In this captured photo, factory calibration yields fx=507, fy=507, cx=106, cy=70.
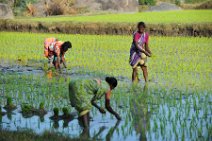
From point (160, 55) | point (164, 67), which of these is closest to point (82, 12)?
point (160, 55)

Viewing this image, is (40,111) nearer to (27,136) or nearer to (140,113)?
(140,113)

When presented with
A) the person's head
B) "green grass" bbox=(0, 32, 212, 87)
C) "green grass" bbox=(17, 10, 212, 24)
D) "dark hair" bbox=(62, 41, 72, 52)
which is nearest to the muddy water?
"dark hair" bbox=(62, 41, 72, 52)

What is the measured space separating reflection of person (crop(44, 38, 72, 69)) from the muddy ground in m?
8.59

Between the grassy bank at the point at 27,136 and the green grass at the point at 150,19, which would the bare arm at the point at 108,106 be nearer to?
the grassy bank at the point at 27,136

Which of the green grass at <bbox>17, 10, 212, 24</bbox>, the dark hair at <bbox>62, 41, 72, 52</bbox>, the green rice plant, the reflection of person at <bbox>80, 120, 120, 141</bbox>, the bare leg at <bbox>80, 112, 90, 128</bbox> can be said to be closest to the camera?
the reflection of person at <bbox>80, 120, 120, 141</bbox>

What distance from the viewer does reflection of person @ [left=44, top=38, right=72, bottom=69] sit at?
36.5 feet

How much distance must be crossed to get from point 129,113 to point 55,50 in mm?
4469

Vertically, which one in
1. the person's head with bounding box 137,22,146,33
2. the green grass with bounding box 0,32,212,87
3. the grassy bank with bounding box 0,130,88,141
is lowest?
the green grass with bounding box 0,32,212,87

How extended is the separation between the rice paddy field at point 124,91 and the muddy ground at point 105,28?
2509mm

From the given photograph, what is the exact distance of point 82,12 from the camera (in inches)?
1310

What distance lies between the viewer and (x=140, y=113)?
23.5 ft

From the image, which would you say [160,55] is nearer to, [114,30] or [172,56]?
[172,56]

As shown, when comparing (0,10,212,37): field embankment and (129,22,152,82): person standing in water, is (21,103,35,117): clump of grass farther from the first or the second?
(0,10,212,37): field embankment

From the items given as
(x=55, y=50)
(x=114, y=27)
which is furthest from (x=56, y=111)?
(x=114, y=27)
